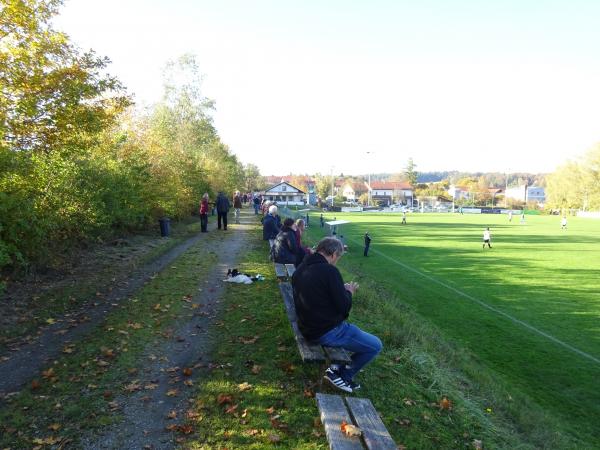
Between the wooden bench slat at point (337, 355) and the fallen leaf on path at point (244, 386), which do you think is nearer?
the wooden bench slat at point (337, 355)

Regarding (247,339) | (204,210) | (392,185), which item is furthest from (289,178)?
(247,339)

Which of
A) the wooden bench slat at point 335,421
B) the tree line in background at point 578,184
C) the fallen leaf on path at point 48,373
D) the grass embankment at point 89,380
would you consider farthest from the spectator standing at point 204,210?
the tree line in background at point 578,184

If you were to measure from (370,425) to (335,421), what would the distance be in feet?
1.03

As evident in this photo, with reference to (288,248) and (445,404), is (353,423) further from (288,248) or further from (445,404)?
(288,248)

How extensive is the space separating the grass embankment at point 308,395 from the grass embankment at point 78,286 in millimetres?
2977

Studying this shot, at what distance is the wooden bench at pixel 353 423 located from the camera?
356 cm

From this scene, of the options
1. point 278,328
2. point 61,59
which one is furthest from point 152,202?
point 278,328

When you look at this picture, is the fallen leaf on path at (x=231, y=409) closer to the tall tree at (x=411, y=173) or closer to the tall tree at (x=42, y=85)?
the tall tree at (x=42, y=85)

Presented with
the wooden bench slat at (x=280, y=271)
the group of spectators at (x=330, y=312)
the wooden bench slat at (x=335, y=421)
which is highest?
the group of spectators at (x=330, y=312)

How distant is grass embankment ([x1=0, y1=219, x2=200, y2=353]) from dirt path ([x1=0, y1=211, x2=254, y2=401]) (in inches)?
8.2

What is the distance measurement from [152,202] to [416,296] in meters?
11.4

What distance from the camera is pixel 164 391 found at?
492 centimetres

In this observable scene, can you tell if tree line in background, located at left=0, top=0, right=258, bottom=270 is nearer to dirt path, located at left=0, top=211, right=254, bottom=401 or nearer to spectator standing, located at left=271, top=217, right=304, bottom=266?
dirt path, located at left=0, top=211, right=254, bottom=401

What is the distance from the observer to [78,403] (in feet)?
15.1
